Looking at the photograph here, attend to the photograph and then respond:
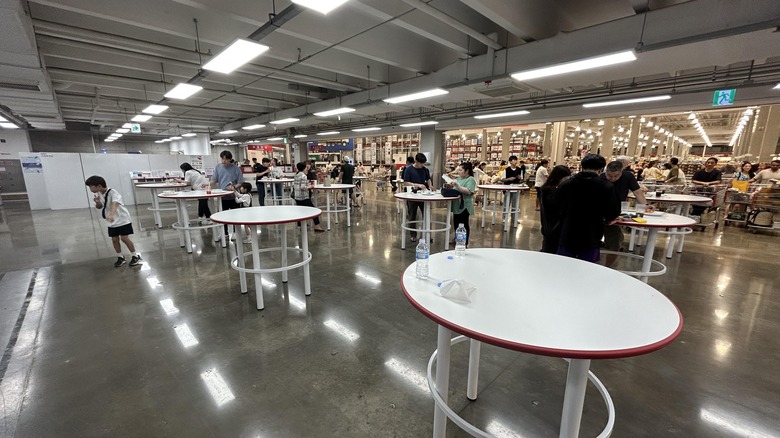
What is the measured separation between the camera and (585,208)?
257 centimetres

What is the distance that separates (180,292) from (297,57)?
499 centimetres

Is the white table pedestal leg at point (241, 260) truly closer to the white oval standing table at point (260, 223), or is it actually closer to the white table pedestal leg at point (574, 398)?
the white oval standing table at point (260, 223)

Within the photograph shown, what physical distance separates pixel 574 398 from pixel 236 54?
4.83 meters

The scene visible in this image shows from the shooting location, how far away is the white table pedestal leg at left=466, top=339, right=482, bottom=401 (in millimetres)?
1966

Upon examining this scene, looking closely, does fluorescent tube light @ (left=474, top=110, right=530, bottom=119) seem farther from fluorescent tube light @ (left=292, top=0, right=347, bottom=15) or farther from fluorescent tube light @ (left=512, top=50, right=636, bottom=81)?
fluorescent tube light @ (left=292, top=0, right=347, bottom=15)

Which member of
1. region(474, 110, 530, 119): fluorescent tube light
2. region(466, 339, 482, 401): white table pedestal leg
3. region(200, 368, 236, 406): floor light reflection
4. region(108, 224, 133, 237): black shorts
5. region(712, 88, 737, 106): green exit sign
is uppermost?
region(474, 110, 530, 119): fluorescent tube light

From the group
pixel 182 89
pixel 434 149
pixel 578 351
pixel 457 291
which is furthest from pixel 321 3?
pixel 434 149

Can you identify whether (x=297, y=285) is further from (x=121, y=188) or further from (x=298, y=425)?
(x=121, y=188)

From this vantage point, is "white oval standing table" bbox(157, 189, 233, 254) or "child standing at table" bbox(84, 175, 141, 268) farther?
"white oval standing table" bbox(157, 189, 233, 254)

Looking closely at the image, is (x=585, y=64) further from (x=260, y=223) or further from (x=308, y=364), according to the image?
(x=308, y=364)

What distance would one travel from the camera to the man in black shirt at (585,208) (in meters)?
2.49

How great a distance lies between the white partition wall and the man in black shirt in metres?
14.7

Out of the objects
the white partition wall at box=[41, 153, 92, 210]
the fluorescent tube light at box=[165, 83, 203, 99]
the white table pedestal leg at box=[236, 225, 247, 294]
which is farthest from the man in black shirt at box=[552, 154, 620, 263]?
the white partition wall at box=[41, 153, 92, 210]

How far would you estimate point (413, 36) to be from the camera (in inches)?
241
